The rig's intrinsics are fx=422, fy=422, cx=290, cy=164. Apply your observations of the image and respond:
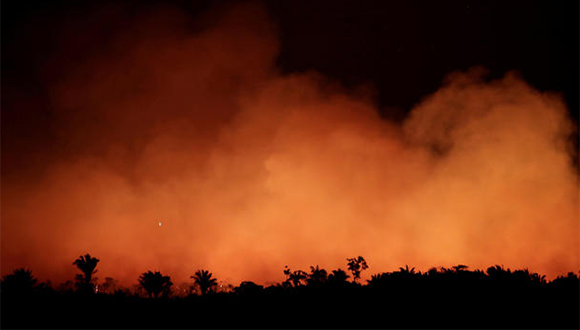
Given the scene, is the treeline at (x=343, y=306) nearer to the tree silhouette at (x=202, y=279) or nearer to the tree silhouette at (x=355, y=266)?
the tree silhouette at (x=202, y=279)

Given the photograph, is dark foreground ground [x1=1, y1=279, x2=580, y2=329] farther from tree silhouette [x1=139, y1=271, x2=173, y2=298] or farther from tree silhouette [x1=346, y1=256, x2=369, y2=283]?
tree silhouette [x1=346, y1=256, x2=369, y2=283]

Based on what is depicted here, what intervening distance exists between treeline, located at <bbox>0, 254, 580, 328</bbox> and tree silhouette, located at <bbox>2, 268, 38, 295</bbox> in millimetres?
81

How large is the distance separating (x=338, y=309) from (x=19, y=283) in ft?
52.0

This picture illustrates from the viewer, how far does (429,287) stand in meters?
18.1

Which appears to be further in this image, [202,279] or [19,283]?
[202,279]

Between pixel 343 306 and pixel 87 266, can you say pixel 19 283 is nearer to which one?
pixel 87 266

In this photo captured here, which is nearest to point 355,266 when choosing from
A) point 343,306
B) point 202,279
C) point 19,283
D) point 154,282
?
point 202,279

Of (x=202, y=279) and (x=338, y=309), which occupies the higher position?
(x=202, y=279)

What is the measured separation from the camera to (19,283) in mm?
20656

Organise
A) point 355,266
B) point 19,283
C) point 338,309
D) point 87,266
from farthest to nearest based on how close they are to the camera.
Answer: point 355,266
point 87,266
point 19,283
point 338,309

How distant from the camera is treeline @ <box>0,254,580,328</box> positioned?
14367mm

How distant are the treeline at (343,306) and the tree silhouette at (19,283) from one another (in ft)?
0.27

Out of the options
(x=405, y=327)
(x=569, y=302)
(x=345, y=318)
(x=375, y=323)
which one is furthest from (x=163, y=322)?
(x=569, y=302)

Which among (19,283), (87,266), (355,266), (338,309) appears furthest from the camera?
(355,266)
